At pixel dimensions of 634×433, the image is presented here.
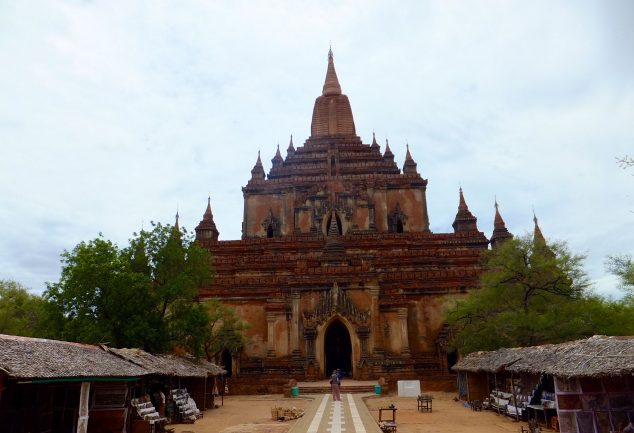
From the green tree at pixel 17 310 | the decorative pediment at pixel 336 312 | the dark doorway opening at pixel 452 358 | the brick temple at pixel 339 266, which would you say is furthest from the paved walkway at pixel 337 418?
the green tree at pixel 17 310

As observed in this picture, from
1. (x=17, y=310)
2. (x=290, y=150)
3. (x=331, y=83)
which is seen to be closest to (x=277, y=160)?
(x=290, y=150)

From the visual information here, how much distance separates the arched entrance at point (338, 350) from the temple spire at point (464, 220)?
17.3 metres

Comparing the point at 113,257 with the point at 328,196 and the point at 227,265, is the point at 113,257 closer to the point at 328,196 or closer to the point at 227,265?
the point at 227,265

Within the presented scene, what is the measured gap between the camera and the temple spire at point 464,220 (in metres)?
43.7

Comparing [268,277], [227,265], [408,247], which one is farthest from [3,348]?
[408,247]

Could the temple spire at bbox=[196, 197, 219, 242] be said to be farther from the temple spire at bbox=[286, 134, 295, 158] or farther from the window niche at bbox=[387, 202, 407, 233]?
the window niche at bbox=[387, 202, 407, 233]

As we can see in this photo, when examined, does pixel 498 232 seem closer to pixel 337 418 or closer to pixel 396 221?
pixel 396 221

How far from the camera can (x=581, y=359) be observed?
12633 millimetres

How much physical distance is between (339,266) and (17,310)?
812 inches

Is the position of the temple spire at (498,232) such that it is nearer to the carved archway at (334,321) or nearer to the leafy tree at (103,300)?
the carved archway at (334,321)

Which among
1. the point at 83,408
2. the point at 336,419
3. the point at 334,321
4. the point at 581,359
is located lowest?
the point at 336,419

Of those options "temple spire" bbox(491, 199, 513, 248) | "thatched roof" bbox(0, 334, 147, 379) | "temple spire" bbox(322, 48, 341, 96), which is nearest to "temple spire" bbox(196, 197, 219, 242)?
"temple spire" bbox(322, 48, 341, 96)

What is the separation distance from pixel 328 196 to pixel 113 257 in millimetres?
22569

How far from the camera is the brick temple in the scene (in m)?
29.2
